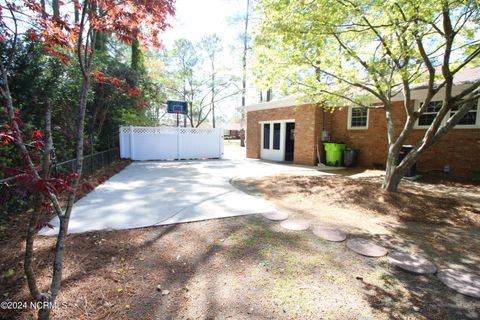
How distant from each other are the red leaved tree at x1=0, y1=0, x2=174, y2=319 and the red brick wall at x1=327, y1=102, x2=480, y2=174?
9121 mm

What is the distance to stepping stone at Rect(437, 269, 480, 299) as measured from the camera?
2.34m

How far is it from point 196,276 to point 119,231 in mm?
1645

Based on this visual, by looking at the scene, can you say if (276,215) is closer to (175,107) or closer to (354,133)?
(354,133)

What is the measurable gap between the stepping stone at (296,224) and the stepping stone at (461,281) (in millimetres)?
1688


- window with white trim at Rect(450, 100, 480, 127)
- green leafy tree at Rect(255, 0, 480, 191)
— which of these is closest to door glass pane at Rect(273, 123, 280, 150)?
green leafy tree at Rect(255, 0, 480, 191)

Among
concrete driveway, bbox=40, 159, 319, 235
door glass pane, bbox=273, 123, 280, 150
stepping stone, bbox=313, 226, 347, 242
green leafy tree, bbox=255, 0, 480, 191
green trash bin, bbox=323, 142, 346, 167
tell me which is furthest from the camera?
door glass pane, bbox=273, 123, 280, 150

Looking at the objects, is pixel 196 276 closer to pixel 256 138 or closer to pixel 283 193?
pixel 283 193

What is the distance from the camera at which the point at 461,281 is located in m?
2.50

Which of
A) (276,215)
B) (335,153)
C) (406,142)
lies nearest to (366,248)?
(276,215)

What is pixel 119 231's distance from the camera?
351 centimetres

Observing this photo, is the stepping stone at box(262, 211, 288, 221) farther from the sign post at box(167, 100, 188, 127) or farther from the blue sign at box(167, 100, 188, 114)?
the blue sign at box(167, 100, 188, 114)

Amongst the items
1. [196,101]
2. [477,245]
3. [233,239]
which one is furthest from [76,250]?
[196,101]

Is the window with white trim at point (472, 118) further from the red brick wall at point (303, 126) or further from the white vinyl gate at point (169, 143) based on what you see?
the white vinyl gate at point (169, 143)

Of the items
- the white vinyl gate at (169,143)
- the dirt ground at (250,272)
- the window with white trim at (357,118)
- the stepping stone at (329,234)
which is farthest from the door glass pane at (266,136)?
the stepping stone at (329,234)
